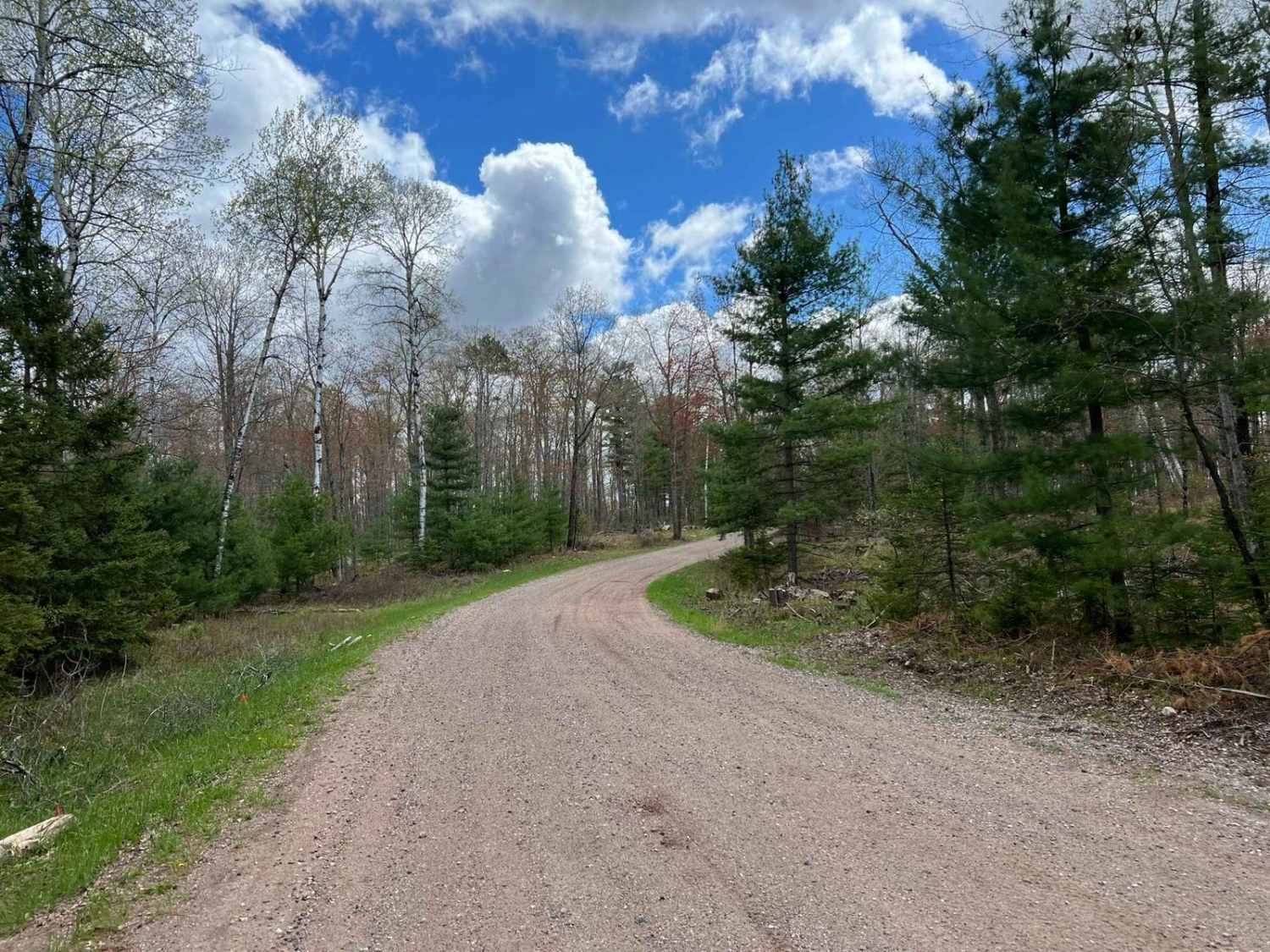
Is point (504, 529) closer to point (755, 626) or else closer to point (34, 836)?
point (755, 626)

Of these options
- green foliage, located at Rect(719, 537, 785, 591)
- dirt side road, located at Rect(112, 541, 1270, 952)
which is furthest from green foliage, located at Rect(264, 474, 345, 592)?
dirt side road, located at Rect(112, 541, 1270, 952)

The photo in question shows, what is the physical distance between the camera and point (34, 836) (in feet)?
13.5

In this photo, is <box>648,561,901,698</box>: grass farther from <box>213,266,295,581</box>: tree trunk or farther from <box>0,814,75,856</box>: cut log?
<box>213,266,295,581</box>: tree trunk

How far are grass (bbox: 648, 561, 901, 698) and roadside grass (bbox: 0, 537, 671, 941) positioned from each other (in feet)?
19.0

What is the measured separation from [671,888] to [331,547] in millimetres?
20653

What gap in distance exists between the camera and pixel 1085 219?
292 inches

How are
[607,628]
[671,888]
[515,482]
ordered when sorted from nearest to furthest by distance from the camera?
[671,888]
[607,628]
[515,482]

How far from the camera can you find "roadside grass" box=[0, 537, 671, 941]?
3717mm

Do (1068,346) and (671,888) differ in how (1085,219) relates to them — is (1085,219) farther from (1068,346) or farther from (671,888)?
(671,888)

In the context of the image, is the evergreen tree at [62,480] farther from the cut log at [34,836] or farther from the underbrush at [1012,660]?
the underbrush at [1012,660]

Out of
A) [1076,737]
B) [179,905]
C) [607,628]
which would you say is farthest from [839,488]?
[179,905]

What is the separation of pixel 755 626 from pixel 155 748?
8.80m

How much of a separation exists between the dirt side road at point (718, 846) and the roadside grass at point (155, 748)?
48 cm

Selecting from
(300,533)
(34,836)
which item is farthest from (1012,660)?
(300,533)
